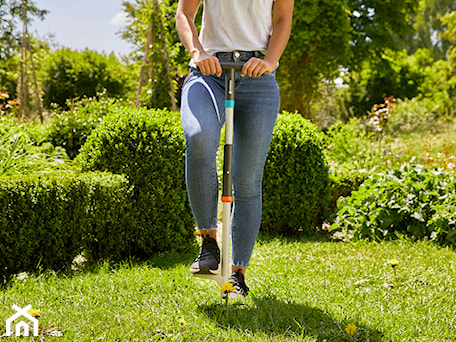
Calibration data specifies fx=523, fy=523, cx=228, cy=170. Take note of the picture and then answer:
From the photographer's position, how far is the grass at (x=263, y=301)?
231 cm

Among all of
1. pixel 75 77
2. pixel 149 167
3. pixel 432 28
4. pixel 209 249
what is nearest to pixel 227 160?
pixel 209 249

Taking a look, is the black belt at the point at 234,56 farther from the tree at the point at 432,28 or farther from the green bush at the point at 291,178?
the tree at the point at 432,28

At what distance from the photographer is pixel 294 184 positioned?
15.6 ft

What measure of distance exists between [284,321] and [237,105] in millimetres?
1037

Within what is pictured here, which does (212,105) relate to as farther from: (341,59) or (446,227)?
(341,59)

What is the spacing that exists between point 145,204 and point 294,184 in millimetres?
1509

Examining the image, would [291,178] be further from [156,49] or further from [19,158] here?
[156,49]

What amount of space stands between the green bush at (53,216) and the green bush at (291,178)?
4.93 ft

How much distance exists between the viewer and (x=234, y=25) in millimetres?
2496

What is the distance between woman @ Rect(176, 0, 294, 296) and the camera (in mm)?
2332

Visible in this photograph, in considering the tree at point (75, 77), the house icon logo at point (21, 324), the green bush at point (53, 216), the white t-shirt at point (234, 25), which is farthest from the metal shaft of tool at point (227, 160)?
the tree at point (75, 77)

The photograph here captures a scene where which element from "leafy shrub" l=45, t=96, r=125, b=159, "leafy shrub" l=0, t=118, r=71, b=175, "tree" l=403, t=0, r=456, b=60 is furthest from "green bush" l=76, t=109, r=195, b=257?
"tree" l=403, t=0, r=456, b=60

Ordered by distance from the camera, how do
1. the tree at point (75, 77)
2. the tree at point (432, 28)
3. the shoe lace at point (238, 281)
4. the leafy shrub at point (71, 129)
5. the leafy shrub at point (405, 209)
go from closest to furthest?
the shoe lace at point (238, 281) → the leafy shrub at point (405, 209) → the leafy shrub at point (71, 129) → the tree at point (75, 77) → the tree at point (432, 28)

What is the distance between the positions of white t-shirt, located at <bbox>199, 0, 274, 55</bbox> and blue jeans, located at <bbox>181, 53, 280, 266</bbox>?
0.26 feet
